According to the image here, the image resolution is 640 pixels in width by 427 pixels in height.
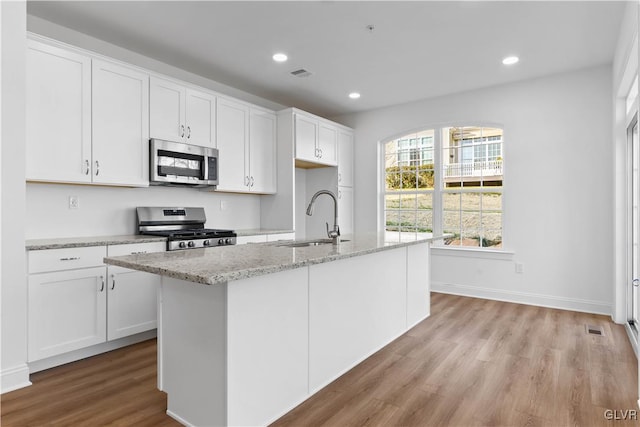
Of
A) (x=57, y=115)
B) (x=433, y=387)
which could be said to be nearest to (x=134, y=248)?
(x=57, y=115)

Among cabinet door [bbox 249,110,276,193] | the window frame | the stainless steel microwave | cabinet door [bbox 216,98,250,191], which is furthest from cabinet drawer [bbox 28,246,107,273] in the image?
the window frame

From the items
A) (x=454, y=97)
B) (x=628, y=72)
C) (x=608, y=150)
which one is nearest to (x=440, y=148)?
(x=454, y=97)

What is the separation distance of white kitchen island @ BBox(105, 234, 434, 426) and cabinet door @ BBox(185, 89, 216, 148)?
2.04 meters

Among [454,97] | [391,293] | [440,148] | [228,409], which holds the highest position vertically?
[454,97]

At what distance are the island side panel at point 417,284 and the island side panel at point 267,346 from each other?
1.51 m

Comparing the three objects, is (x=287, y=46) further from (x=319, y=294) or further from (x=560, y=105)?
(x=560, y=105)

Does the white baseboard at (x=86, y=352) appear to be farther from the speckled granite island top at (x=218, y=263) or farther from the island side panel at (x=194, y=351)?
the speckled granite island top at (x=218, y=263)

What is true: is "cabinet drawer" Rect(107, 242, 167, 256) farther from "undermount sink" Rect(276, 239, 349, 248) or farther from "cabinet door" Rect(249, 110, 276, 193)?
"cabinet door" Rect(249, 110, 276, 193)

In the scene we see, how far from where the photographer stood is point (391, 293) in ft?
9.82

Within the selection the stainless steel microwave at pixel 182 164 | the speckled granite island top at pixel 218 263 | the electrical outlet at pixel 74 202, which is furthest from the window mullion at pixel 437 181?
the electrical outlet at pixel 74 202

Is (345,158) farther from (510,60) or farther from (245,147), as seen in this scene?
(510,60)

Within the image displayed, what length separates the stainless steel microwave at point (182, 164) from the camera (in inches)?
135

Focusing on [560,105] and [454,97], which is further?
[454,97]

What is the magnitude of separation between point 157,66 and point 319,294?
122 inches
